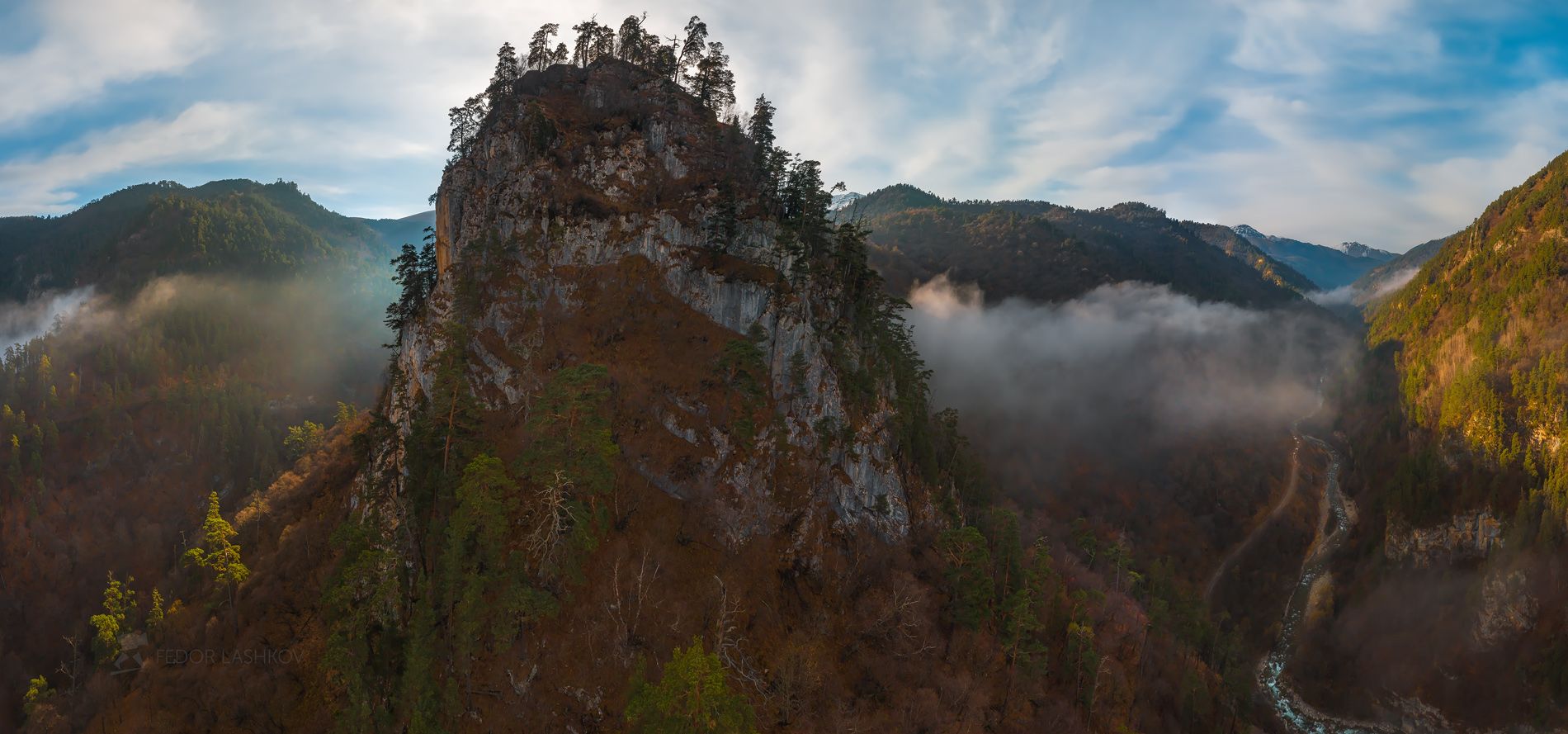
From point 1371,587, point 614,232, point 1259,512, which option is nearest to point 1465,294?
point 1259,512

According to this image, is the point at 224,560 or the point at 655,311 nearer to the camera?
the point at 655,311

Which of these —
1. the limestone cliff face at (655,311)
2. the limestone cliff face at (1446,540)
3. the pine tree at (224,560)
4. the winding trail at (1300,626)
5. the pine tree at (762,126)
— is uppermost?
the pine tree at (762,126)

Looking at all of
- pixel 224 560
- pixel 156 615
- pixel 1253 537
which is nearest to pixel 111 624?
pixel 156 615

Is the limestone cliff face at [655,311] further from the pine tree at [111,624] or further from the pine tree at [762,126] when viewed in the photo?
the pine tree at [111,624]

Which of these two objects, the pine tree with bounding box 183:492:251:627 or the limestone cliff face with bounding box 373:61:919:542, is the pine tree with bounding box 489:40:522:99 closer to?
the limestone cliff face with bounding box 373:61:919:542

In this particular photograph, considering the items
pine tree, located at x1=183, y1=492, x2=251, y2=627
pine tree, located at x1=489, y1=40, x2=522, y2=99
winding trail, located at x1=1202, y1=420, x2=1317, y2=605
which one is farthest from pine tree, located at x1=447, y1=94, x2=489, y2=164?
winding trail, located at x1=1202, y1=420, x2=1317, y2=605

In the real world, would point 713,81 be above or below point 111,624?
above

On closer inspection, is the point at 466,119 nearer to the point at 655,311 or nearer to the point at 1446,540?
the point at 655,311

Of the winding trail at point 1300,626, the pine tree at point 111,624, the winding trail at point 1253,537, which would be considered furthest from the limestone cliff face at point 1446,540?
the pine tree at point 111,624

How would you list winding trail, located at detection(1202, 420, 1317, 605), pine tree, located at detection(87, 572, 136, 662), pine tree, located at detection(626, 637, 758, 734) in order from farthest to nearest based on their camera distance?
1. winding trail, located at detection(1202, 420, 1317, 605)
2. pine tree, located at detection(87, 572, 136, 662)
3. pine tree, located at detection(626, 637, 758, 734)
